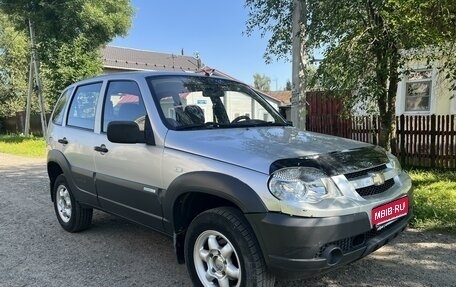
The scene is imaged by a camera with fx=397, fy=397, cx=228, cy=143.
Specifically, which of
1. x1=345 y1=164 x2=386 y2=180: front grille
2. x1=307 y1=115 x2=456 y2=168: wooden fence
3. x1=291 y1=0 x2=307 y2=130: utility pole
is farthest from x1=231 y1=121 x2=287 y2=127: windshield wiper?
x1=307 y1=115 x2=456 y2=168: wooden fence

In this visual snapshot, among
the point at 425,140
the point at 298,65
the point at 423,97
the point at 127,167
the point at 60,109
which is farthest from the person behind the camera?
the point at 423,97

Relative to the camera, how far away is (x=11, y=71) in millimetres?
31922

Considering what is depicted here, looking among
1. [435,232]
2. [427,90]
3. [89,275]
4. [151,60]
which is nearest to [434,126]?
[427,90]

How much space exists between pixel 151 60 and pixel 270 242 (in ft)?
119

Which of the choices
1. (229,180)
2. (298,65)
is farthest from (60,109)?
(298,65)

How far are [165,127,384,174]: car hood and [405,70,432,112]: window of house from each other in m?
10.1

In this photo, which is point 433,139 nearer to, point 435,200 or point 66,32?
point 435,200

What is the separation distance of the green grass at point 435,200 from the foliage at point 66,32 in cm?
1497

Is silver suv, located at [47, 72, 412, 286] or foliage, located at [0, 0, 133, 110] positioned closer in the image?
silver suv, located at [47, 72, 412, 286]

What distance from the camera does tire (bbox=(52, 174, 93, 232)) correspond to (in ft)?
16.8

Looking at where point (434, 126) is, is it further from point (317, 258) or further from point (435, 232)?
point (317, 258)

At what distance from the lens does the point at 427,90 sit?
12484mm

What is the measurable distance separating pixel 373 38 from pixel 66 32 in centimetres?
1584

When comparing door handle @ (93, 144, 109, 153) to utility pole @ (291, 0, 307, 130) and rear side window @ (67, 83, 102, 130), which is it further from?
utility pole @ (291, 0, 307, 130)
